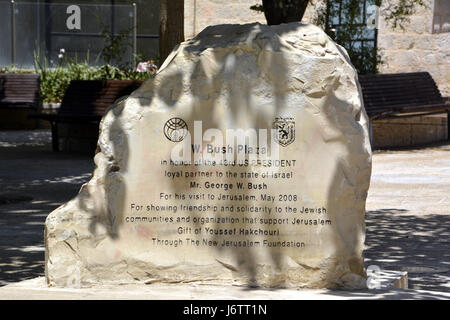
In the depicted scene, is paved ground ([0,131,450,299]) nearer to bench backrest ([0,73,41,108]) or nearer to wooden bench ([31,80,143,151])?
wooden bench ([31,80,143,151])

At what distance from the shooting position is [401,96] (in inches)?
685

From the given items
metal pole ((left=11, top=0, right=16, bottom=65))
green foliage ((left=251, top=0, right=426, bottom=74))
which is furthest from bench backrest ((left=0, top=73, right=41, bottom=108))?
green foliage ((left=251, top=0, right=426, bottom=74))

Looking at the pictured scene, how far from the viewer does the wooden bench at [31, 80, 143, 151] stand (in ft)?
52.7

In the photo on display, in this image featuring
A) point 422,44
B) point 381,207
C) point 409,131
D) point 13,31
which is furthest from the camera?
point 13,31

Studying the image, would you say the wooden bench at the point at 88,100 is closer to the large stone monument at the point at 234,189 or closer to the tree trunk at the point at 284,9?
the tree trunk at the point at 284,9

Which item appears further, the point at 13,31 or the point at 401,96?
the point at 13,31

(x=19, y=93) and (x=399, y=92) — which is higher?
(x=399, y=92)

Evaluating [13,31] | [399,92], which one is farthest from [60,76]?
[399,92]

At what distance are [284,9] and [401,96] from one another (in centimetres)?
623

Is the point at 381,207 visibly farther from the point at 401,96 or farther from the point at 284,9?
the point at 401,96

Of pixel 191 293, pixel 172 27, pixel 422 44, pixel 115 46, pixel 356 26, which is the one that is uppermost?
pixel 356 26

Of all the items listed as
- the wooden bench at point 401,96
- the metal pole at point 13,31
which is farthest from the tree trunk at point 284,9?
the metal pole at point 13,31

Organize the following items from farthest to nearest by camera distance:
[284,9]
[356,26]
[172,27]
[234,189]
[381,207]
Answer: [356,26]
[172,27]
[284,9]
[381,207]
[234,189]

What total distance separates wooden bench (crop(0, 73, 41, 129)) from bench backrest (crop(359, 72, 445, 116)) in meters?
7.42
